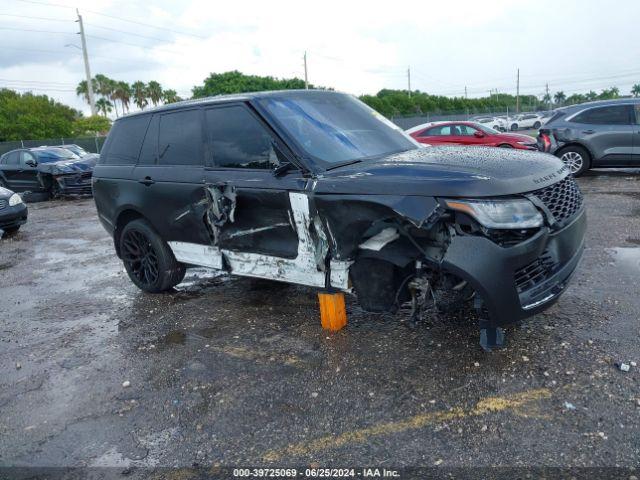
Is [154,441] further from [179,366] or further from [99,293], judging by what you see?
[99,293]

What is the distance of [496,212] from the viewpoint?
2.94 meters

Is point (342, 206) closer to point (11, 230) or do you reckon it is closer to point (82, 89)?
point (11, 230)

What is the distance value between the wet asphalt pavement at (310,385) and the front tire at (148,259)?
A: 10.4 inches

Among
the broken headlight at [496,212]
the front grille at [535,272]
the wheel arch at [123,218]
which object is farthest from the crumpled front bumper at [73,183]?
the front grille at [535,272]

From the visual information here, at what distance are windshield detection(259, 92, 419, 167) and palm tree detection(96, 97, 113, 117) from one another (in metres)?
81.5

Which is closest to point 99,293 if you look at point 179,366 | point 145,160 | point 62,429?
point 145,160

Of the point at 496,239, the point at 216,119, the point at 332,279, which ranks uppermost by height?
the point at 216,119

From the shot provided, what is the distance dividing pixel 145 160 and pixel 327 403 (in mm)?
3166

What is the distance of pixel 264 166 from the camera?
3965 mm

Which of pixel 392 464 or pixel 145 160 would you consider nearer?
pixel 392 464

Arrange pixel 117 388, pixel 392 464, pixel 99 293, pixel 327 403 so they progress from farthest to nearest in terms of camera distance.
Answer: pixel 99 293 < pixel 117 388 < pixel 327 403 < pixel 392 464

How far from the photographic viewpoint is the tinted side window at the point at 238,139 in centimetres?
399

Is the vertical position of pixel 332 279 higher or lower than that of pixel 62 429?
higher

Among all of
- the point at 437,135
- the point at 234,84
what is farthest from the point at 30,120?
the point at 437,135
